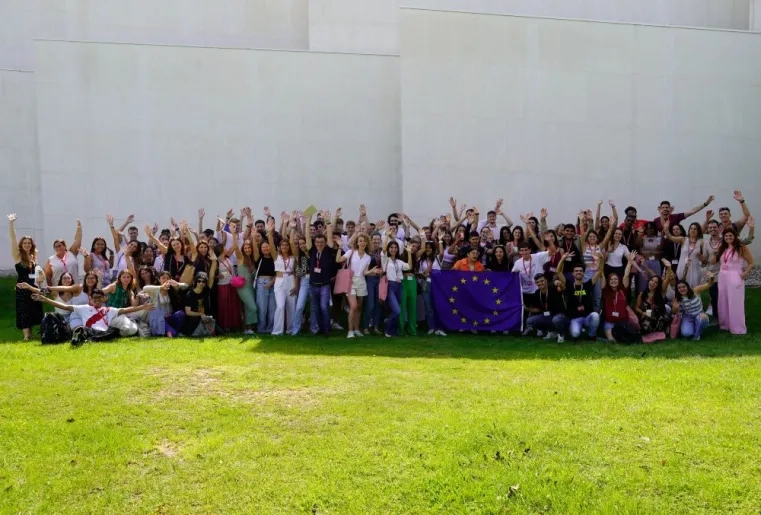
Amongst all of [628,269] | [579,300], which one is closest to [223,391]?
[579,300]

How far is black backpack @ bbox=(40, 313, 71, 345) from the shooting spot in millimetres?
9391

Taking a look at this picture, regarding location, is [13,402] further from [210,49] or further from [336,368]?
[210,49]

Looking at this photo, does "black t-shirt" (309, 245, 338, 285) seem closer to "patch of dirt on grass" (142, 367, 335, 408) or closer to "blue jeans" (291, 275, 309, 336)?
"blue jeans" (291, 275, 309, 336)

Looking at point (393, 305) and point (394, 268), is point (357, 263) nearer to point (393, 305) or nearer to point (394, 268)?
point (394, 268)

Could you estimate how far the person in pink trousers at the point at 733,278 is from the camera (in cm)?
1034

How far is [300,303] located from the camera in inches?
419

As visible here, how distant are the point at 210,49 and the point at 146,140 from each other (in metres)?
3.07

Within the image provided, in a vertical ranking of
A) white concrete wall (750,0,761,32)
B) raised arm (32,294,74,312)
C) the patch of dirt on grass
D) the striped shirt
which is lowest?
the patch of dirt on grass

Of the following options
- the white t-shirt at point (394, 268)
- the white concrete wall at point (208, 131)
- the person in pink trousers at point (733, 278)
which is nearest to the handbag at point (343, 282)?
the white t-shirt at point (394, 268)

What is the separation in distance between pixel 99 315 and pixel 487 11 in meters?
14.7

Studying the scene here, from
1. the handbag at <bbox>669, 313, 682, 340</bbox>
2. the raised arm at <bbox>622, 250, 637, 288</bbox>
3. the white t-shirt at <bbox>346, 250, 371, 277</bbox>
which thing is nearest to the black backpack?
the white t-shirt at <bbox>346, 250, 371, 277</bbox>

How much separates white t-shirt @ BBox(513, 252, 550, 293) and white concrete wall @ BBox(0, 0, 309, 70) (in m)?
12.1

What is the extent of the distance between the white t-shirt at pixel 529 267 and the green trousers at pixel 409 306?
1859mm

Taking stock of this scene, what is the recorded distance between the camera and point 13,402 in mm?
6395
